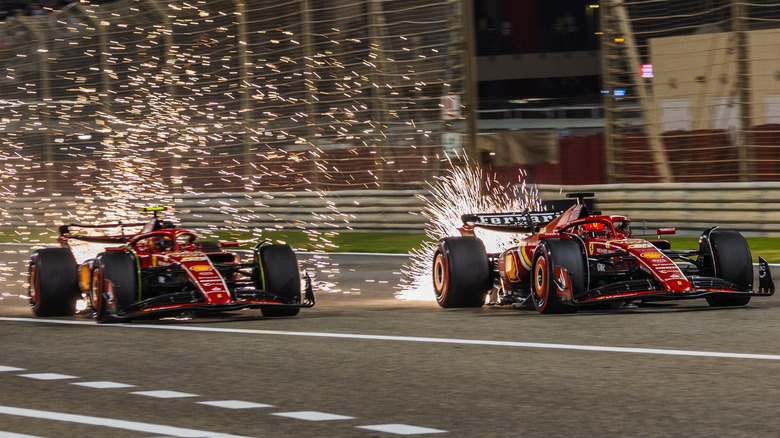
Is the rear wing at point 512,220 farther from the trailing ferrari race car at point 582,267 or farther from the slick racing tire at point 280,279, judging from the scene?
the slick racing tire at point 280,279

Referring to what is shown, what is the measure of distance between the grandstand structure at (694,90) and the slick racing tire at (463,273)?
7584mm

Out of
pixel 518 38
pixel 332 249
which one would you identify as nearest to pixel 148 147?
pixel 332 249

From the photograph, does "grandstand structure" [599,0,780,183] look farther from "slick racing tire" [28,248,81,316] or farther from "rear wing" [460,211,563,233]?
"slick racing tire" [28,248,81,316]

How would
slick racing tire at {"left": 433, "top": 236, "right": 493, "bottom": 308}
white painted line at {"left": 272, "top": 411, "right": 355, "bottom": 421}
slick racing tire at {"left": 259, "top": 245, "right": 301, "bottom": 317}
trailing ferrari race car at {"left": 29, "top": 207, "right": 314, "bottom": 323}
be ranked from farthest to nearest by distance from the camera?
slick racing tire at {"left": 433, "top": 236, "right": 493, "bottom": 308}
slick racing tire at {"left": 259, "top": 245, "right": 301, "bottom": 317}
trailing ferrari race car at {"left": 29, "top": 207, "right": 314, "bottom": 323}
white painted line at {"left": 272, "top": 411, "right": 355, "bottom": 421}

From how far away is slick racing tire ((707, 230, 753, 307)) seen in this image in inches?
476

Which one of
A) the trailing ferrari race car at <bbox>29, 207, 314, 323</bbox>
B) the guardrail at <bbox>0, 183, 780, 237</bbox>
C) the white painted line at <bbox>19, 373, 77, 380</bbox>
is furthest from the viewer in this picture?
the guardrail at <bbox>0, 183, 780, 237</bbox>

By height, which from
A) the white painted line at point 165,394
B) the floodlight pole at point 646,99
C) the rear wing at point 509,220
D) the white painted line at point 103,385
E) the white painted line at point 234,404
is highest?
the floodlight pole at point 646,99

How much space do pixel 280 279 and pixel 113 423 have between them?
564cm

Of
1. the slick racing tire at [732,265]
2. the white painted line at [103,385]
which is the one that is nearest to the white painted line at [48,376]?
the white painted line at [103,385]

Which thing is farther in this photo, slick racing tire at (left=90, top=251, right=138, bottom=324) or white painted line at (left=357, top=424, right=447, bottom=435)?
slick racing tire at (left=90, top=251, right=138, bottom=324)

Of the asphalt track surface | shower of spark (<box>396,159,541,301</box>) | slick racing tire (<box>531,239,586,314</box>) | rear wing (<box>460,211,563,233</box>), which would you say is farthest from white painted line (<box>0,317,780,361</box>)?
shower of spark (<box>396,159,541,301</box>)

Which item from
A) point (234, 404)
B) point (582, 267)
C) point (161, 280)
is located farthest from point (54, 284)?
point (234, 404)

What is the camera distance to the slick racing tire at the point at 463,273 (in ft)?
42.9

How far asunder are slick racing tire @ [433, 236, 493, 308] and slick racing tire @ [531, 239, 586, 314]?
101 cm
